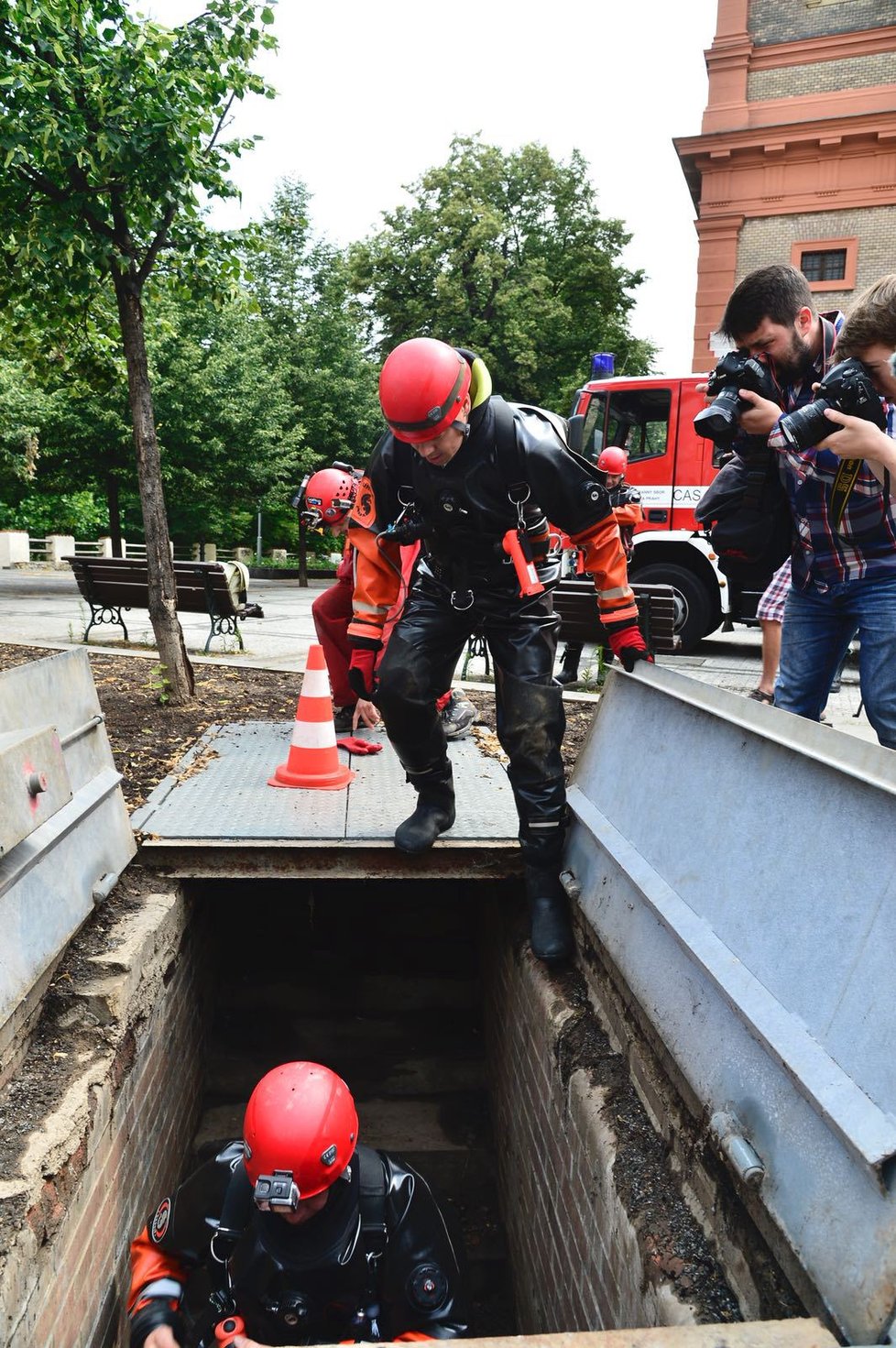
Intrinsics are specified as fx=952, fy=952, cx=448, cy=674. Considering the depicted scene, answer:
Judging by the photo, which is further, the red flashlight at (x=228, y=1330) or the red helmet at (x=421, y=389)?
the red helmet at (x=421, y=389)

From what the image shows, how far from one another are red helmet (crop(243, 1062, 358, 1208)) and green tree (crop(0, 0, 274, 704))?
442 cm

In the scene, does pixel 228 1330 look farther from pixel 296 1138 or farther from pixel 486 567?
pixel 486 567

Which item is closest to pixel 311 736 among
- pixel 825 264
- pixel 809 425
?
pixel 809 425

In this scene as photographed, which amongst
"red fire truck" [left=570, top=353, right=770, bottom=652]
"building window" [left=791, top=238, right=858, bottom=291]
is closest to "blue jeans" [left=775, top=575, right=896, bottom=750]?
"red fire truck" [left=570, top=353, right=770, bottom=652]

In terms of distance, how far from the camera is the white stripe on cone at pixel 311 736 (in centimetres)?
469

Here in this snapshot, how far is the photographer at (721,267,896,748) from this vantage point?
272 cm

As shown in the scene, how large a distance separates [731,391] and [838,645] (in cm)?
88

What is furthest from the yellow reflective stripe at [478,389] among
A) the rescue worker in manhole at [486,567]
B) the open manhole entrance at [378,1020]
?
the open manhole entrance at [378,1020]

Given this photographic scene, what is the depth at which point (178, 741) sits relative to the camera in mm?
5727

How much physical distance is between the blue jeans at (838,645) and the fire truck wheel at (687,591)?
7.86 metres

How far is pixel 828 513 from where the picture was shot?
9.29 feet

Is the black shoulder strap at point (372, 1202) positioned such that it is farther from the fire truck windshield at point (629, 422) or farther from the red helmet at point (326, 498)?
the fire truck windshield at point (629, 422)

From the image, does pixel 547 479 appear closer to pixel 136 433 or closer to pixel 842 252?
pixel 136 433

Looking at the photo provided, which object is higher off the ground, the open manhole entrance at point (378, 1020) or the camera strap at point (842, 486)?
the camera strap at point (842, 486)
